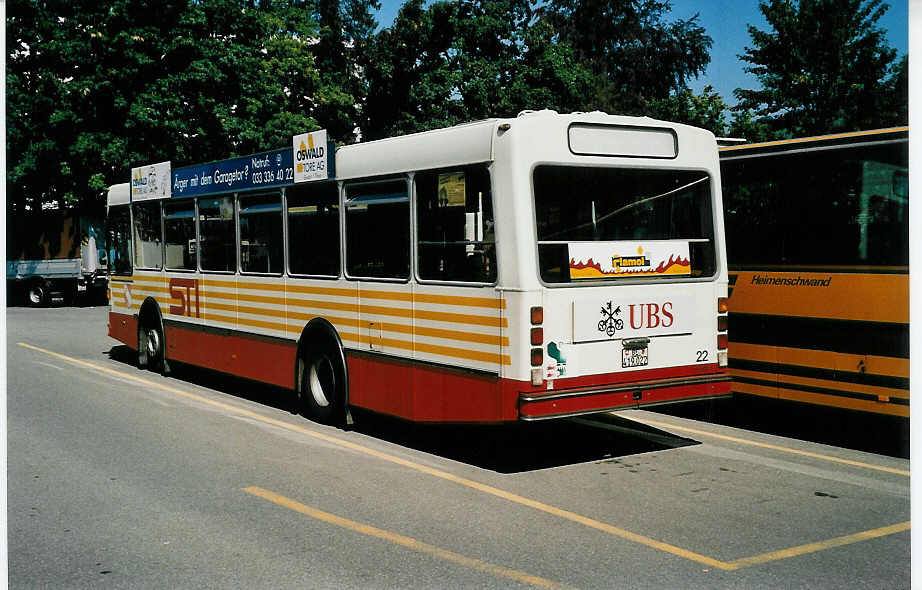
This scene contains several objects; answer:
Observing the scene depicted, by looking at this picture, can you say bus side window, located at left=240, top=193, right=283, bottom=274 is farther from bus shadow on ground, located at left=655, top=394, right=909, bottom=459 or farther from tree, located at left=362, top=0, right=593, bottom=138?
tree, located at left=362, top=0, right=593, bottom=138

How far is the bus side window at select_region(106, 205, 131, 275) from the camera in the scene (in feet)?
47.0

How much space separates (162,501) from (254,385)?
229 inches

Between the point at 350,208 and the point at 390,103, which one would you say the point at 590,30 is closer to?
the point at 390,103

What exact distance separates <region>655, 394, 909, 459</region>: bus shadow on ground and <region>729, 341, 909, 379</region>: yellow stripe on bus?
396mm

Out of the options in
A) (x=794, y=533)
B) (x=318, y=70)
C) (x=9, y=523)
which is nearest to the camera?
(x=794, y=533)

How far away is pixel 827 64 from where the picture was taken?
20.6 metres

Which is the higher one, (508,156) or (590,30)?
(590,30)

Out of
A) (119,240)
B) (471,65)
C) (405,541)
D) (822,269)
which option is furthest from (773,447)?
(471,65)

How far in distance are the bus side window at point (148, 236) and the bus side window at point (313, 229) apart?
12.1 ft

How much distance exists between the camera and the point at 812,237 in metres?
9.07

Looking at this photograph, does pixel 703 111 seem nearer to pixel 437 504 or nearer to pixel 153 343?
pixel 153 343

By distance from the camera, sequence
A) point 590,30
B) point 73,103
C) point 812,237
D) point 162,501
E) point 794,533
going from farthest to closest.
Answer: point 590,30, point 73,103, point 812,237, point 162,501, point 794,533

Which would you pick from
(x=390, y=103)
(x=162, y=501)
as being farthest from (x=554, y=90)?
(x=162, y=501)

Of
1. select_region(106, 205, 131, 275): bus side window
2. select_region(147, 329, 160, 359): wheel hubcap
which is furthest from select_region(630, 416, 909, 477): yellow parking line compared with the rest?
select_region(106, 205, 131, 275): bus side window
